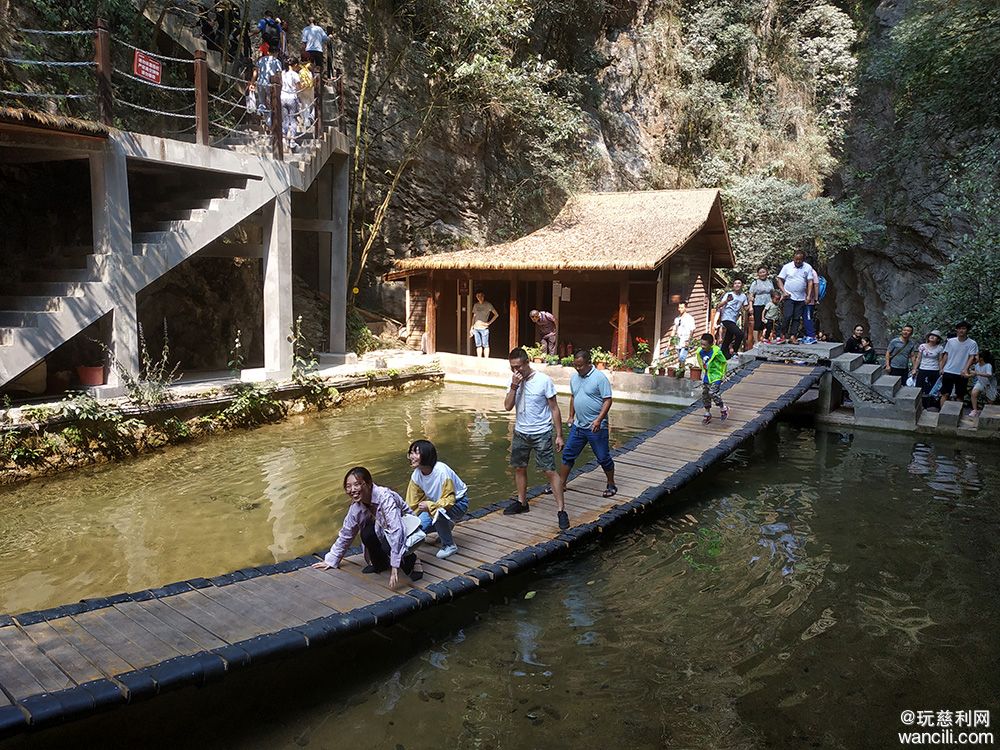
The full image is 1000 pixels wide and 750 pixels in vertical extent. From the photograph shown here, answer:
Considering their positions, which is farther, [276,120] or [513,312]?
[513,312]

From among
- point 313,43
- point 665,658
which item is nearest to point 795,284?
point 665,658

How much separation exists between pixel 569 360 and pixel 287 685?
40.9ft

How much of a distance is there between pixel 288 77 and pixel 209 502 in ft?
32.5

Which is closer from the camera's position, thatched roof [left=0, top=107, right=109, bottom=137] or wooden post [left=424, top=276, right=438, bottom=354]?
thatched roof [left=0, top=107, right=109, bottom=137]

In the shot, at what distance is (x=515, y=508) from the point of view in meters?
7.44

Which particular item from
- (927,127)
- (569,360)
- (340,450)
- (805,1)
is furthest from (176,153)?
(805,1)

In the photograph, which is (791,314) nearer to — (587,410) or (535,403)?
(587,410)

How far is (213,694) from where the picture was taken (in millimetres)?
4863

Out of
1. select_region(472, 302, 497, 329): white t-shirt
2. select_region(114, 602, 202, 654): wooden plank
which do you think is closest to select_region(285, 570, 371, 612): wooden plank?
select_region(114, 602, 202, 654): wooden plank

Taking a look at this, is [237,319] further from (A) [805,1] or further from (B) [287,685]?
(A) [805,1]

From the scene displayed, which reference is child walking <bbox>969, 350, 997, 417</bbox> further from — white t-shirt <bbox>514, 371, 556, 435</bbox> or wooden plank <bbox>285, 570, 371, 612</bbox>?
wooden plank <bbox>285, 570, 371, 612</bbox>

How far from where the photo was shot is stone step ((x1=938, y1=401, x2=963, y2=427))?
1211 centimetres

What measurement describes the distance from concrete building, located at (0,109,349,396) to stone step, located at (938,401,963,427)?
12333 mm

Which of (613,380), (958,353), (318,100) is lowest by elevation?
(613,380)
